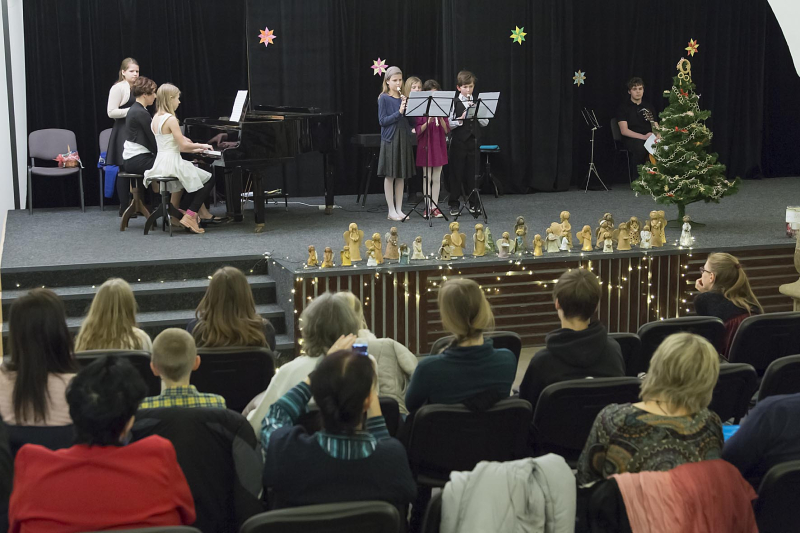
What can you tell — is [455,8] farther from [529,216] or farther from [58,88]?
[58,88]

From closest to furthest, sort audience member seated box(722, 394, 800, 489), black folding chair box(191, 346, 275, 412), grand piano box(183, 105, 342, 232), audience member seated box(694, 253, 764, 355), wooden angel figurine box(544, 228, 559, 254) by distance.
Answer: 1. audience member seated box(722, 394, 800, 489)
2. black folding chair box(191, 346, 275, 412)
3. audience member seated box(694, 253, 764, 355)
4. wooden angel figurine box(544, 228, 559, 254)
5. grand piano box(183, 105, 342, 232)

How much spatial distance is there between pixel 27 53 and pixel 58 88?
451 millimetres

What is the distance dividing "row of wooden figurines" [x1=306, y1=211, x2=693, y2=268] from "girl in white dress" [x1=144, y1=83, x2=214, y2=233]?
1.73 m

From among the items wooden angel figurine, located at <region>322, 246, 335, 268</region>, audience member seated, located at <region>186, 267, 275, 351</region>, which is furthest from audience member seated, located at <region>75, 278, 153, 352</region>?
wooden angel figurine, located at <region>322, 246, 335, 268</region>

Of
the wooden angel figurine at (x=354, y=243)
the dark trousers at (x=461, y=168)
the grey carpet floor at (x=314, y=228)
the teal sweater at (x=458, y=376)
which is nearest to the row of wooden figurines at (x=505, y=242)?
the wooden angel figurine at (x=354, y=243)

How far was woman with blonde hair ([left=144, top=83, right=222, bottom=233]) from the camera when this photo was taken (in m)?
7.78

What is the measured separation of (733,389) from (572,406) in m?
0.75

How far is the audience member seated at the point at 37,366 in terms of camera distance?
290 centimetres

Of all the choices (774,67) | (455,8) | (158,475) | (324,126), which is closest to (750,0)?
(774,67)

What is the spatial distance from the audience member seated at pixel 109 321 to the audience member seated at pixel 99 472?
1591 millimetres

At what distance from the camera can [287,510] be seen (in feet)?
7.42

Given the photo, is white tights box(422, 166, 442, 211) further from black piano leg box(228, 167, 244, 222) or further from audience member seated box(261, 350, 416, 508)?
audience member seated box(261, 350, 416, 508)

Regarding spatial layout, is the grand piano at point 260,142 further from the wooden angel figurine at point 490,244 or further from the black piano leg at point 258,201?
the wooden angel figurine at point 490,244

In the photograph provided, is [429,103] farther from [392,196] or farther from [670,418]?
[670,418]
